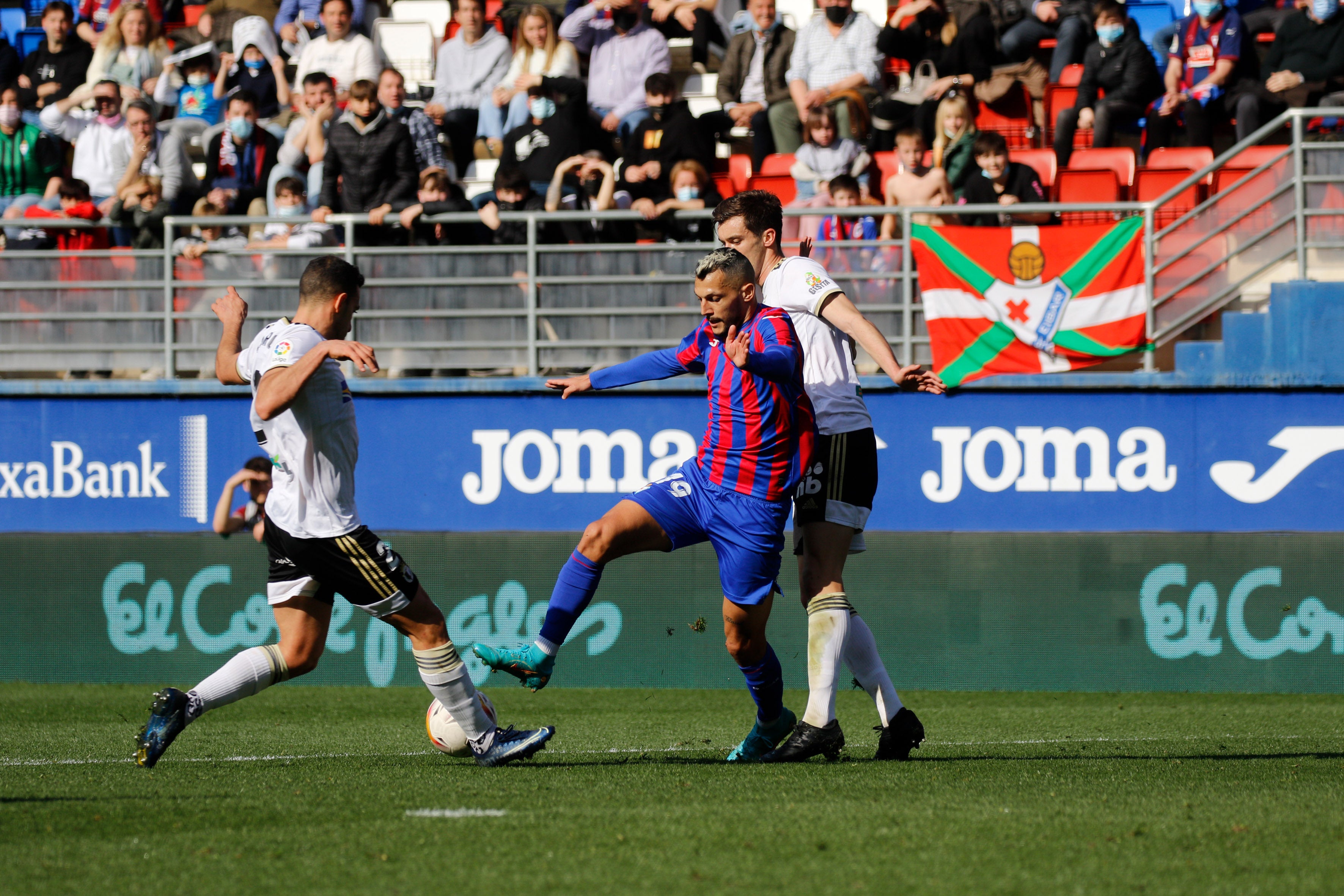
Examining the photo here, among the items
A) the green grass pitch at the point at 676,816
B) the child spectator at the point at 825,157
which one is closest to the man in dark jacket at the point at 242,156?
the child spectator at the point at 825,157

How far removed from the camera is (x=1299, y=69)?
1268cm

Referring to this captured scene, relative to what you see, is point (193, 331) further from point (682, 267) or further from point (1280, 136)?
point (1280, 136)

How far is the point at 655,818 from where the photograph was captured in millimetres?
4797

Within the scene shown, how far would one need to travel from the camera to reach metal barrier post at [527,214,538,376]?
1216 cm

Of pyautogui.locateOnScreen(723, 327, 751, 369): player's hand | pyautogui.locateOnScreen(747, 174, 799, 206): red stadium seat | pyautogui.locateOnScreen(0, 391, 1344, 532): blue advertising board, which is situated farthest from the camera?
pyautogui.locateOnScreen(747, 174, 799, 206): red stadium seat

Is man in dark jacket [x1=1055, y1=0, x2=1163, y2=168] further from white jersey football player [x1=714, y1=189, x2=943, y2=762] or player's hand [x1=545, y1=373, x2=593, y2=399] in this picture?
player's hand [x1=545, y1=373, x2=593, y2=399]

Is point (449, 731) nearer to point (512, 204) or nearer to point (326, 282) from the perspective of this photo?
point (326, 282)

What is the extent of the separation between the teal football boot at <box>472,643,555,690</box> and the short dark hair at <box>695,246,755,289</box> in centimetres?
162

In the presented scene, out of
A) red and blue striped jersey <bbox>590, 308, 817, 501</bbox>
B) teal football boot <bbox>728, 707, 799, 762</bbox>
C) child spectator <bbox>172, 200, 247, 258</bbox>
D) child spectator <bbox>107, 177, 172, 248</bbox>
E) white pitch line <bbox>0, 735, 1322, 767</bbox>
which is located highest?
child spectator <bbox>107, 177, 172, 248</bbox>

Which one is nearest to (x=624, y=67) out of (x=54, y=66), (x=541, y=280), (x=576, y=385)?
(x=541, y=280)

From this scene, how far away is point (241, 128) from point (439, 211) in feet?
9.65

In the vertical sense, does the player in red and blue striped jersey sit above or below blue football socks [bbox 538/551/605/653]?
above

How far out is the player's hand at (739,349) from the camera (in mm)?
5582

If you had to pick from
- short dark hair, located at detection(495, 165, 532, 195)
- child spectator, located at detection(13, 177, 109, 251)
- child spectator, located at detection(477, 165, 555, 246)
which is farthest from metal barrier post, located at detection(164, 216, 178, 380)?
short dark hair, located at detection(495, 165, 532, 195)
